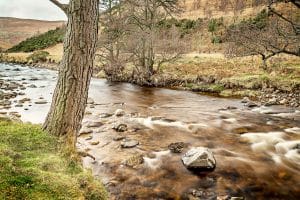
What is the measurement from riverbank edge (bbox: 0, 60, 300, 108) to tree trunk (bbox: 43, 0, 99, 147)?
12.5 meters

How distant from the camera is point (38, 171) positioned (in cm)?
451

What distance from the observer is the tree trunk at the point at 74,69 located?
552cm

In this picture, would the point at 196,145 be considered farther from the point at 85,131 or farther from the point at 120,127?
the point at 85,131

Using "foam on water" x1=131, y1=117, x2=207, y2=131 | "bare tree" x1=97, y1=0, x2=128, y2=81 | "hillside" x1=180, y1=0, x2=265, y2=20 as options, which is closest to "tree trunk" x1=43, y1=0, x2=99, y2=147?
"foam on water" x1=131, y1=117, x2=207, y2=131

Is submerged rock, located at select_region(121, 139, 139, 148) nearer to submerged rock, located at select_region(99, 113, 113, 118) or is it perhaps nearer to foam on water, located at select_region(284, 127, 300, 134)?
submerged rock, located at select_region(99, 113, 113, 118)

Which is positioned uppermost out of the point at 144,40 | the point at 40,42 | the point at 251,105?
the point at 40,42

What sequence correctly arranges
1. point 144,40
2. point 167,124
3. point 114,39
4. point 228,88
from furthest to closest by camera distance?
1. point 114,39
2. point 144,40
3. point 228,88
4. point 167,124

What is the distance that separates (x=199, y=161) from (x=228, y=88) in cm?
1440

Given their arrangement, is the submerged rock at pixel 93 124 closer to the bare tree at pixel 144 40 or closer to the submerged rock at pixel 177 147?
the submerged rock at pixel 177 147

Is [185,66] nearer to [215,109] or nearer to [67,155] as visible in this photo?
[215,109]

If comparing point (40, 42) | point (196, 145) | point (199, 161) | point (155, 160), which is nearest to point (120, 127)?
point (196, 145)

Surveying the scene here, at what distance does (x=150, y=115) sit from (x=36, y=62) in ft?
132

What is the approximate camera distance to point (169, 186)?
21.5 ft

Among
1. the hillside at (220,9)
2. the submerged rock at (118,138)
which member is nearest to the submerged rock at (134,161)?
the submerged rock at (118,138)
